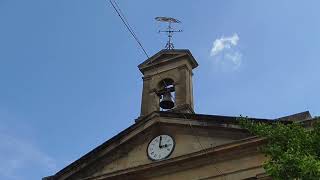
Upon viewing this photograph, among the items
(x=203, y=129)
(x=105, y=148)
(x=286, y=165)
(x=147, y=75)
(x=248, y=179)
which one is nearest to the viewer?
(x=286, y=165)

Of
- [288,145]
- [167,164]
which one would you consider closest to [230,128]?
[167,164]

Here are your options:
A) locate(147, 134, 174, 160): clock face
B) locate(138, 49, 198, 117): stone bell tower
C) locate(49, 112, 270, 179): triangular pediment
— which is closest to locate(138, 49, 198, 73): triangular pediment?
locate(138, 49, 198, 117): stone bell tower

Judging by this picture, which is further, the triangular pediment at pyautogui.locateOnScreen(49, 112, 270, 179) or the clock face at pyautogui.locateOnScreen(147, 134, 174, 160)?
the clock face at pyautogui.locateOnScreen(147, 134, 174, 160)

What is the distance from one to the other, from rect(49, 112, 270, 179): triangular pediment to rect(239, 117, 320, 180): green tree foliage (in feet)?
20.1

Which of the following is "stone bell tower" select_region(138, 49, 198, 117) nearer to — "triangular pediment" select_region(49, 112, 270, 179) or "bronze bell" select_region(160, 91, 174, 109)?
"bronze bell" select_region(160, 91, 174, 109)

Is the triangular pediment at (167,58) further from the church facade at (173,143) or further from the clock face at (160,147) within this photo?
the clock face at (160,147)

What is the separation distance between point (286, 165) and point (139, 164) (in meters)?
9.54

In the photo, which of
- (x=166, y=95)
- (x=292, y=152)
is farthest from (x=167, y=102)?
(x=292, y=152)

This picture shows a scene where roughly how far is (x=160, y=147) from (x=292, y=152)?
906 cm

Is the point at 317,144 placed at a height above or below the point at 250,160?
below

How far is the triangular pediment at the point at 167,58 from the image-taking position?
854 inches

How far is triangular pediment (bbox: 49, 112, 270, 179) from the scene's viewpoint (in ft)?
62.3

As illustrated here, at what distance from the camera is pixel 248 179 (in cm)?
1795

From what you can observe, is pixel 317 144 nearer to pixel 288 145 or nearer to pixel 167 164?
pixel 288 145
